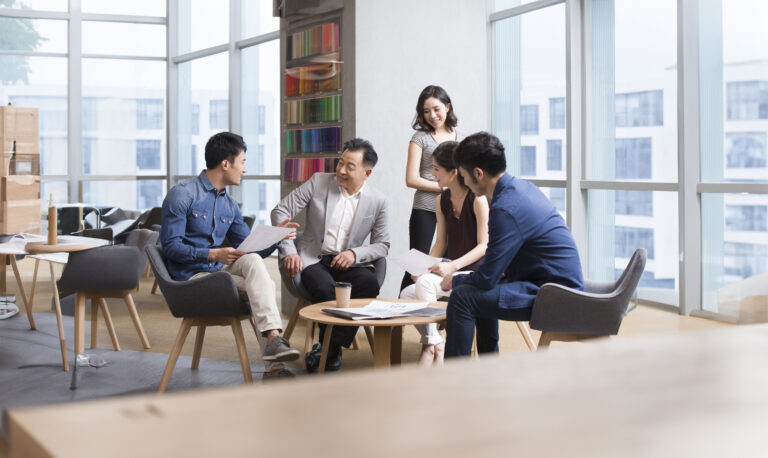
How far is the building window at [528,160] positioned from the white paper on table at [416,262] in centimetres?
424

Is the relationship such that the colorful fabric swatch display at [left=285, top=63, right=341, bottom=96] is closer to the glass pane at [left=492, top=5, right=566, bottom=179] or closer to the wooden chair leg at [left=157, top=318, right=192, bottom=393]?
the glass pane at [left=492, top=5, right=566, bottom=179]

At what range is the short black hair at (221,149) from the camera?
4535 millimetres

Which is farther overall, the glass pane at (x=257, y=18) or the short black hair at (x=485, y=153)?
the glass pane at (x=257, y=18)

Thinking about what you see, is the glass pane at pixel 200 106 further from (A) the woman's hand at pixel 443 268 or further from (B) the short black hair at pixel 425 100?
(A) the woman's hand at pixel 443 268

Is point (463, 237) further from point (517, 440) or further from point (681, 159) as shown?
point (517, 440)

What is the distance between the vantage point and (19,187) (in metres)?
6.53

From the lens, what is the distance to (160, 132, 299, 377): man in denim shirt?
4.02m

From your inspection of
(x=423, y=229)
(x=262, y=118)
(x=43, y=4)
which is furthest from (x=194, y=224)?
(x=43, y=4)

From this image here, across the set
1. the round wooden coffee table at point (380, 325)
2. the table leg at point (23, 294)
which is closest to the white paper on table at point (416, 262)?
the round wooden coffee table at point (380, 325)

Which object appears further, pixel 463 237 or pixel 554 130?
pixel 554 130

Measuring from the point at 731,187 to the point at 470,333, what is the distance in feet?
12.1

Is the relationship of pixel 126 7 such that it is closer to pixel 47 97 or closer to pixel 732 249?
pixel 47 97

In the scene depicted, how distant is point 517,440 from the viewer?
46cm

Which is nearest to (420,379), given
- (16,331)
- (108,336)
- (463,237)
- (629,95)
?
(463,237)
